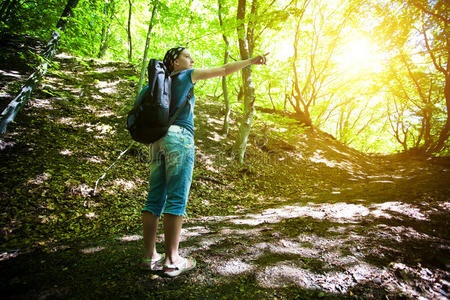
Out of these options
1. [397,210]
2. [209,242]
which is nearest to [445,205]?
[397,210]

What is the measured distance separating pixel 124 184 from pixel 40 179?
4.51 ft

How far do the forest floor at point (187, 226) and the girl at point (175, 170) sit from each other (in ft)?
0.90

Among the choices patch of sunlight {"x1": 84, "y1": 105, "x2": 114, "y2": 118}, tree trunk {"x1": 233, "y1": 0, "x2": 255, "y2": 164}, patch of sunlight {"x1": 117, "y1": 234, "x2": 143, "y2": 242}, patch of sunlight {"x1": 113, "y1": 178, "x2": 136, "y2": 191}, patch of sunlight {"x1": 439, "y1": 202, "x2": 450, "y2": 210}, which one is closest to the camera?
patch of sunlight {"x1": 117, "y1": 234, "x2": 143, "y2": 242}

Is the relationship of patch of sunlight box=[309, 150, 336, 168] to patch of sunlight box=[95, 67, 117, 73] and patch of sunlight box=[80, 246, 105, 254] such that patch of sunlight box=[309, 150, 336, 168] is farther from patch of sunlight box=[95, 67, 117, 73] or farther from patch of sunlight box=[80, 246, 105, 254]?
patch of sunlight box=[95, 67, 117, 73]

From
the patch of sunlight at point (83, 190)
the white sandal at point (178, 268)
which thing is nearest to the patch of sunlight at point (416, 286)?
the white sandal at point (178, 268)

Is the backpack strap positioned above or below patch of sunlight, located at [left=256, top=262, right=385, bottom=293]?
above

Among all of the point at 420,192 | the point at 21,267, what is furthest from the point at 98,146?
the point at 420,192

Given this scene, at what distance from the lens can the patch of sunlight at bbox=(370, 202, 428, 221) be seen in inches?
128

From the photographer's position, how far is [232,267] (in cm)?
204

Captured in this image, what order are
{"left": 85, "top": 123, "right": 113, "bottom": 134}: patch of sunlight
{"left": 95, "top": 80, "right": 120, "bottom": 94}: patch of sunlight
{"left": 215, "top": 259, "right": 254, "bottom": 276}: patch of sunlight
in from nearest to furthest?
1. {"left": 215, "top": 259, "right": 254, "bottom": 276}: patch of sunlight
2. {"left": 85, "top": 123, "right": 113, "bottom": 134}: patch of sunlight
3. {"left": 95, "top": 80, "right": 120, "bottom": 94}: patch of sunlight

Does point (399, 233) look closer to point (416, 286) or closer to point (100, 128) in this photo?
point (416, 286)

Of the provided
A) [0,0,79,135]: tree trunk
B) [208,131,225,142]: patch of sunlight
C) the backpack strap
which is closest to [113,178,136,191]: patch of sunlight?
[0,0,79,135]: tree trunk

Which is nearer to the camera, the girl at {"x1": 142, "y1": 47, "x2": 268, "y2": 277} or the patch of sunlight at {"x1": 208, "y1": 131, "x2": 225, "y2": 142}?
the girl at {"x1": 142, "y1": 47, "x2": 268, "y2": 277}

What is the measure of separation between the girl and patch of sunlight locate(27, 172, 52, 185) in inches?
114
